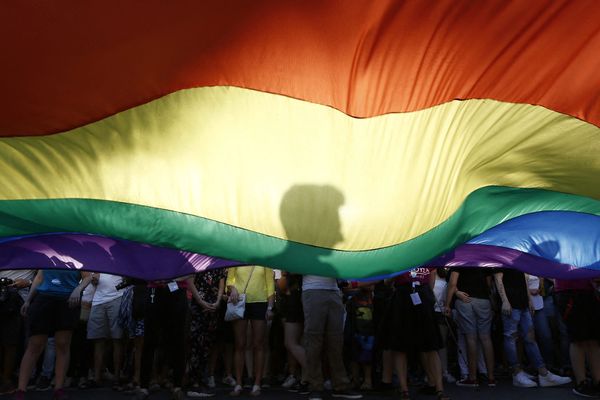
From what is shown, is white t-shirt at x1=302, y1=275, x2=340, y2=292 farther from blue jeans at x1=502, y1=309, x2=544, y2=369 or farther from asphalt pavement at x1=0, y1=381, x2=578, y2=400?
blue jeans at x1=502, y1=309, x2=544, y2=369

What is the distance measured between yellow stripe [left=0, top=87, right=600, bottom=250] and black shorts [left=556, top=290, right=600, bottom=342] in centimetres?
462

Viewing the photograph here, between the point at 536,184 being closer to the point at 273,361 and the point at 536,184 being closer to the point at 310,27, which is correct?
the point at 310,27

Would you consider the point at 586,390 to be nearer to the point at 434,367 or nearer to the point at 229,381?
the point at 434,367

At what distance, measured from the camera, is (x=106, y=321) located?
9.02 meters

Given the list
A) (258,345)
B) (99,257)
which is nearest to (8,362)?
(258,345)

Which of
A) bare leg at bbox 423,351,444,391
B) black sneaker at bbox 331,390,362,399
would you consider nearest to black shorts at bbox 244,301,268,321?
black sneaker at bbox 331,390,362,399

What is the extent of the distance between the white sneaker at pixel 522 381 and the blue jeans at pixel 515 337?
14 cm

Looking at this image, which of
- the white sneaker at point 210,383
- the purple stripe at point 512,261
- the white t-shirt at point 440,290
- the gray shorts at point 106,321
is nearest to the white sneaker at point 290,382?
the white sneaker at point 210,383

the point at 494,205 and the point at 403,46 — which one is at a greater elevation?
the point at 403,46

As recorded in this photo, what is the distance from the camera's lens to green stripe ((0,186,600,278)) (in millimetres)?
3293

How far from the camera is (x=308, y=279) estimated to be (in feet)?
23.7

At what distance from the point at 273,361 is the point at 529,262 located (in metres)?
5.58

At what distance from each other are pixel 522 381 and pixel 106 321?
5.82 meters

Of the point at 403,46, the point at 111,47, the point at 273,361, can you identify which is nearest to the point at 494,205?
the point at 403,46
